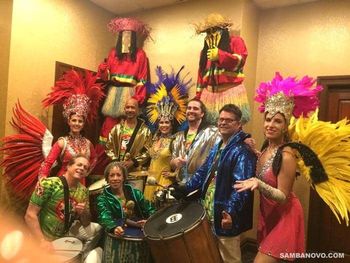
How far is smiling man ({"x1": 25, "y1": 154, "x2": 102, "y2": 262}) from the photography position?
2.30 metres

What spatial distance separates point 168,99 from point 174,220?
142 cm

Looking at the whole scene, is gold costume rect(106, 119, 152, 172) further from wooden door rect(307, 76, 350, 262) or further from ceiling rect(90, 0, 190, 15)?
wooden door rect(307, 76, 350, 262)

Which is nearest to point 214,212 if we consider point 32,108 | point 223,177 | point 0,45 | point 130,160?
A: point 223,177

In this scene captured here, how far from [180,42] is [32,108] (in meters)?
1.75

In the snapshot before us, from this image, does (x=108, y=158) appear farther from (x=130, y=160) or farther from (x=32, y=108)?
(x=32, y=108)

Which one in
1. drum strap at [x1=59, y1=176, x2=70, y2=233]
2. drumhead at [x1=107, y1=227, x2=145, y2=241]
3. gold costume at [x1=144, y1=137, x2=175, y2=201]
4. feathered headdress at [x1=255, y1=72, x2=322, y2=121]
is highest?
feathered headdress at [x1=255, y1=72, x2=322, y2=121]

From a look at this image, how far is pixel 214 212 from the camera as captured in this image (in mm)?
2127

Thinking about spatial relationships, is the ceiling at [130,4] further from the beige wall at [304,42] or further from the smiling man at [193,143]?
the smiling man at [193,143]

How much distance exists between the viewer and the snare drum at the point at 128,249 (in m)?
2.22

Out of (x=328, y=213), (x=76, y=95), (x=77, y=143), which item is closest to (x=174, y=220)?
(x=77, y=143)

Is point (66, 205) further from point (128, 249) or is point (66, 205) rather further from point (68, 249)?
point (128, 249)

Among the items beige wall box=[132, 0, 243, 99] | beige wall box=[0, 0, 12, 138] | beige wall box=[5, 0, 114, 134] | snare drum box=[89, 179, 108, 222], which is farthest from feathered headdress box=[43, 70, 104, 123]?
beige wall box=[132, 0, 243, 99]

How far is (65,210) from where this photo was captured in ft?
7.73

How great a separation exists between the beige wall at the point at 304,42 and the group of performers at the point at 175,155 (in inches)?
25.8
